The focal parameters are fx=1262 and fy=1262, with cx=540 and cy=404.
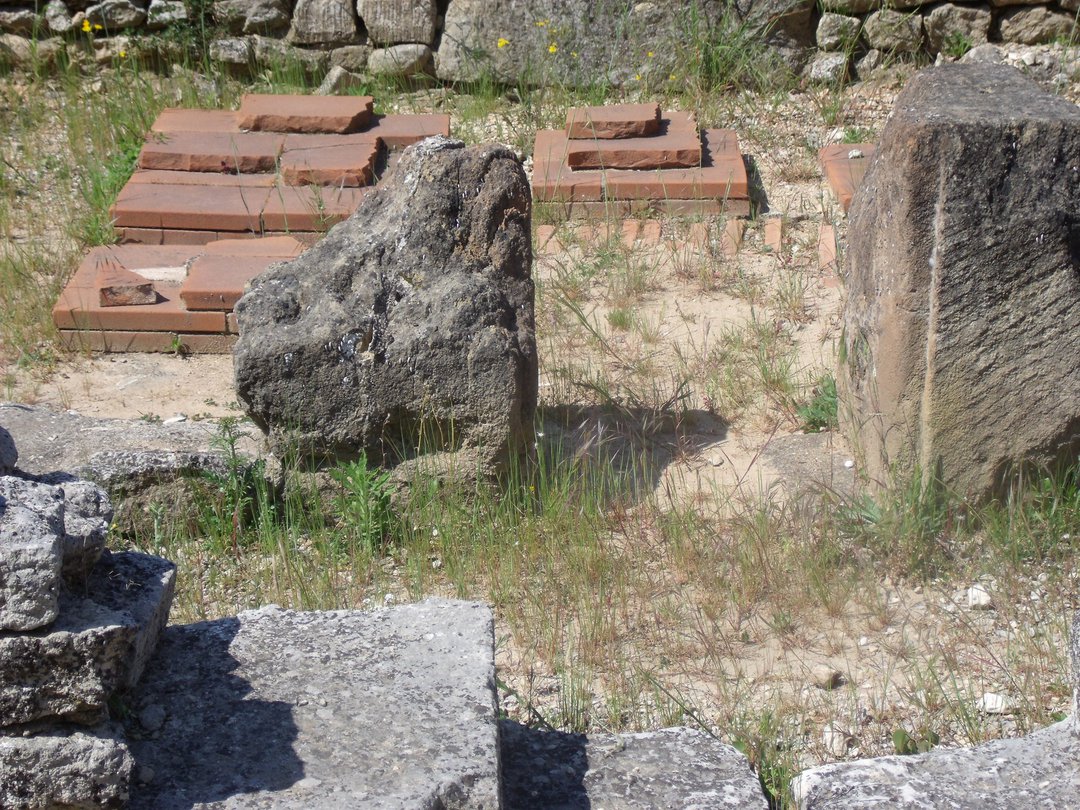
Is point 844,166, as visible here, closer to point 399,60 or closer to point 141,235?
point 399,60

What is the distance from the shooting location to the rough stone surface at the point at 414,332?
372 cm

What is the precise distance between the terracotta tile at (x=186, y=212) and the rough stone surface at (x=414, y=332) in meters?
1.82

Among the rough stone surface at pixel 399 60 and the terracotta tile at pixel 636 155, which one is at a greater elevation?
the rough stone surface at pixel 399 60

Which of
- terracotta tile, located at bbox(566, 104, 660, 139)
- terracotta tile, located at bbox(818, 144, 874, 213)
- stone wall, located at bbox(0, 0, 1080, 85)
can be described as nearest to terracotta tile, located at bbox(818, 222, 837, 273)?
terracotta tile, located at bbox(818, 144, 874, 213)

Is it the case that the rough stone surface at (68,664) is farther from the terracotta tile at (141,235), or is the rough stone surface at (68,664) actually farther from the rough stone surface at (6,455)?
the terracotta tile at (141,235)

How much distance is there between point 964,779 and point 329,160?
446 centimetres

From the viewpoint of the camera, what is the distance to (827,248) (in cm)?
543

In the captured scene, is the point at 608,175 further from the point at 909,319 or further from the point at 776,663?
the point at 776,663

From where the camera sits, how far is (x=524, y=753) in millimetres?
2656

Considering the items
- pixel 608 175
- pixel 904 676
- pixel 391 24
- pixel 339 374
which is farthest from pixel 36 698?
pixel 391 24

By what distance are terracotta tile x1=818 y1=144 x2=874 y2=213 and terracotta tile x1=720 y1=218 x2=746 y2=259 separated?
474 millimetres

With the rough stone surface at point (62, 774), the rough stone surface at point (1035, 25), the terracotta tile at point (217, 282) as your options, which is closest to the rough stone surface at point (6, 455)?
the rough stone surface at point (62, 774)

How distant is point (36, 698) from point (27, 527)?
28cm

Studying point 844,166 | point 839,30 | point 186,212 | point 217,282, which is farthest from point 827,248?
point 186,212
